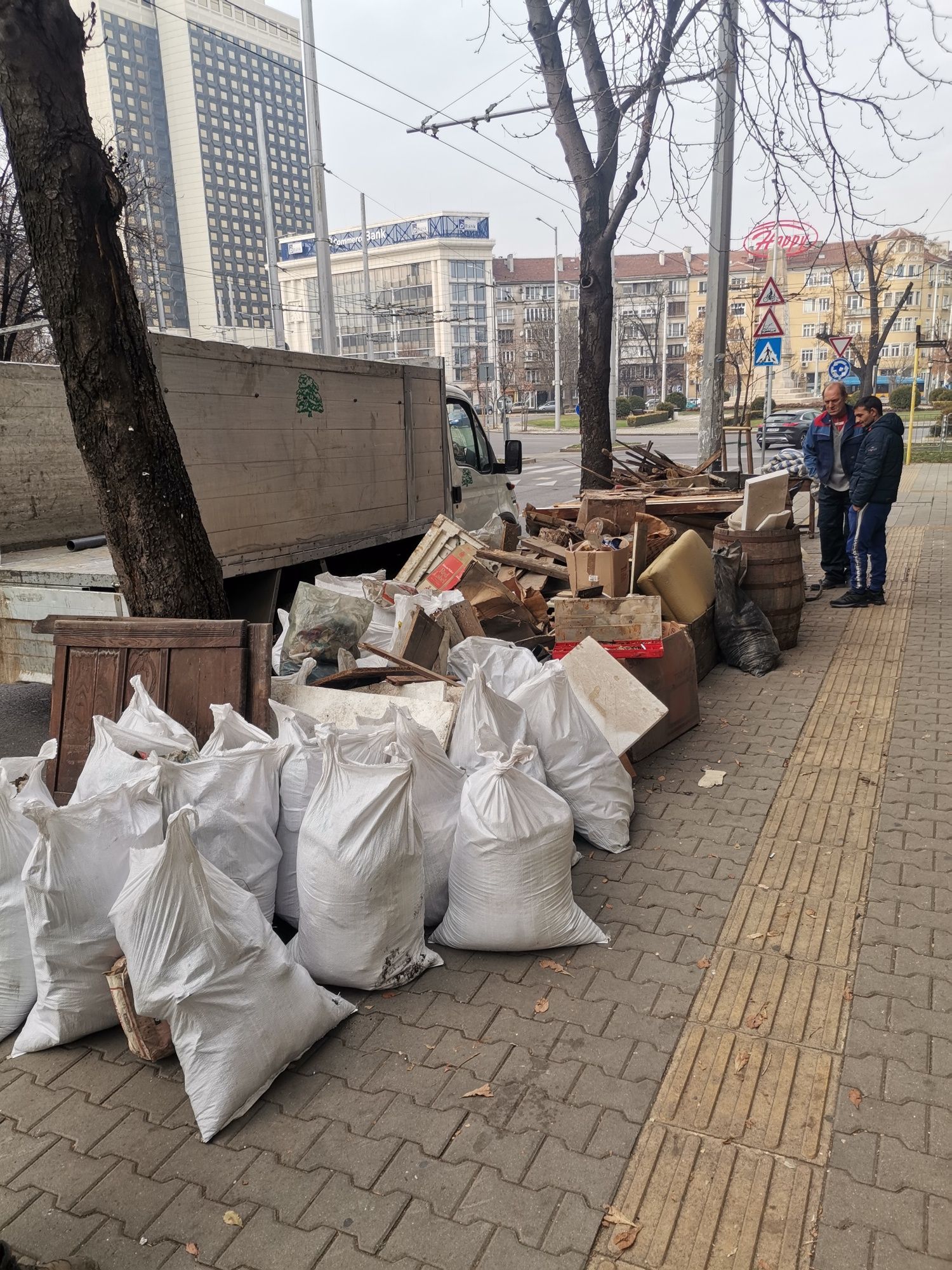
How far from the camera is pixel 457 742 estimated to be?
3.83 metres

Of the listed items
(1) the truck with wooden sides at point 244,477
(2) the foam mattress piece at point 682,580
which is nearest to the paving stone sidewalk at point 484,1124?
(2) the foam mattress piece at point 682,580

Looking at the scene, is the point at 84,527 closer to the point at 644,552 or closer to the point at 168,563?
the point at 168,563

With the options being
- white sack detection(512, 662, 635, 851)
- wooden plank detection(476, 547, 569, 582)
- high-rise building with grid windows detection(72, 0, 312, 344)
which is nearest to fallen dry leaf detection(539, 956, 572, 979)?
white sack detection(512, 662, 635, 851)

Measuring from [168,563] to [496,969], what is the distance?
238cm

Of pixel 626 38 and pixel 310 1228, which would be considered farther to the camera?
pixel 626 38

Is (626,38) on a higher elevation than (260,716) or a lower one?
higher

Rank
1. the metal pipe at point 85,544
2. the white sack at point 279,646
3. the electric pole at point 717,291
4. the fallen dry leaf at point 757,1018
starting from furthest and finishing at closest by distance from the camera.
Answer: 1. the electric pole at point 717,291
2. the metal pipe at point 85,544
3. the white sack at point 279,646
4. the fallen dry leaf at point 757,1018

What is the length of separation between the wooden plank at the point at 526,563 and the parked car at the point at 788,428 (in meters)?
28.8

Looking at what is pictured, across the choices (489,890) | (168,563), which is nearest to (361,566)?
(168,563)

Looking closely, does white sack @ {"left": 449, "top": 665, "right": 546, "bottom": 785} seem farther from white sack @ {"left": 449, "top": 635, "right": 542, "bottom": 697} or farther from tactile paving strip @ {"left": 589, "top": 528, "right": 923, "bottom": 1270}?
tactile paving strip @ {"left": 589, "top": 528, "right": 923, "bottom": 1270}

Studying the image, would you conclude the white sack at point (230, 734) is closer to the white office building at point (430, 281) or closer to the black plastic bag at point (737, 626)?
the black plastic bag at point (737, 626)

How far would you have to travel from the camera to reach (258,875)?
127 inches

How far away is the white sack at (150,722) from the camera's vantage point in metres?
3.49

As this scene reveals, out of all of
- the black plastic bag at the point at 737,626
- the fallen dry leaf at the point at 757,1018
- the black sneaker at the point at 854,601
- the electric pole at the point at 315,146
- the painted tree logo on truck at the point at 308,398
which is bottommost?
the fallen dry leaf at the point at 757,1018
